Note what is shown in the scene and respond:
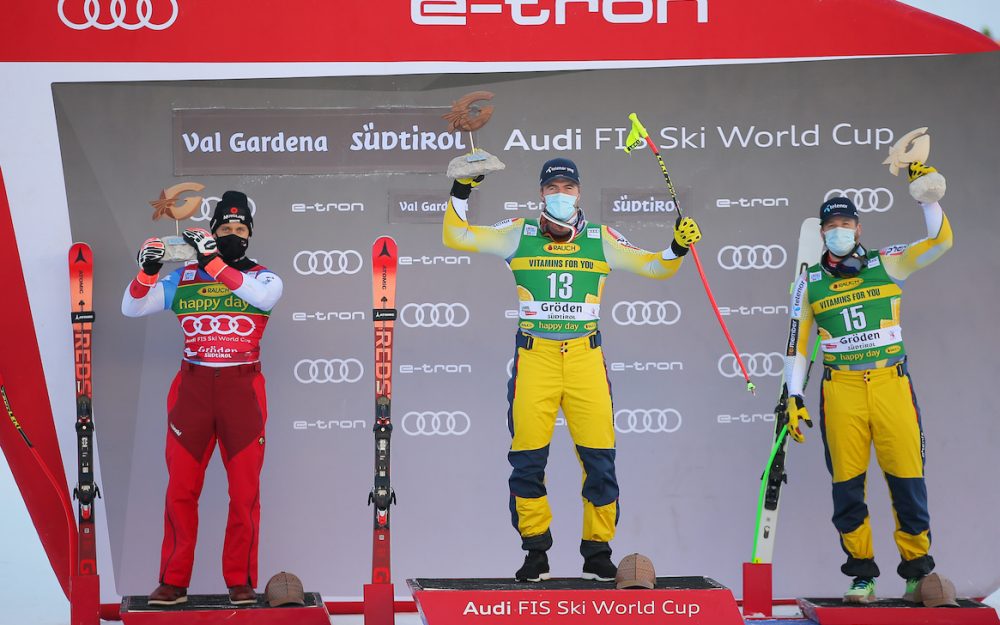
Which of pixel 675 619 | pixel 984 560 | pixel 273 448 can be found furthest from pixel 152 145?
pixel 984 560

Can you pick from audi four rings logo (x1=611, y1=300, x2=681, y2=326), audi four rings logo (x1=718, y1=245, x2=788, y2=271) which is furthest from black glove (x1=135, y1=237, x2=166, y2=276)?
audi four rings logo (x1=718, y1=245, x2=788, y2=271)

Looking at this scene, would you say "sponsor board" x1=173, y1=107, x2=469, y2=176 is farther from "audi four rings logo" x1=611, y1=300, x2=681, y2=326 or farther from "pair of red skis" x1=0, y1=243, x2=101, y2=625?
"audi four rings logo" x1=611, y1=300, x2=681, y2=326

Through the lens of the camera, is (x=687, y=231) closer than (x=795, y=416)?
Yes

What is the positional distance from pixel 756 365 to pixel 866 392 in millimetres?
818

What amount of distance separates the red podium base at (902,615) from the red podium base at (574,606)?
0.63 meters

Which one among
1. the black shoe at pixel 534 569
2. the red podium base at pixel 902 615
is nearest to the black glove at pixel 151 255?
the black shoe at pixel 534 569

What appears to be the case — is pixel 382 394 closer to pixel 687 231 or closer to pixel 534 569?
pixel 534 569

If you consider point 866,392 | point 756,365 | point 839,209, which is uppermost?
point 839,209

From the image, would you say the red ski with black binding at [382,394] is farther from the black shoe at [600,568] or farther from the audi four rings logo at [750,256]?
the audi four rings logo at [750,256]

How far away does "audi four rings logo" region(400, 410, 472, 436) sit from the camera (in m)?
5.73

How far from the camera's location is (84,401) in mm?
5020

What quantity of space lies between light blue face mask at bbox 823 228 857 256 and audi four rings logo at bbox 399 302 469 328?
5.71 ft

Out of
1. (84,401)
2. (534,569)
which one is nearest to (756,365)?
(534,569)

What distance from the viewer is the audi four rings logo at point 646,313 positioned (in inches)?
227
